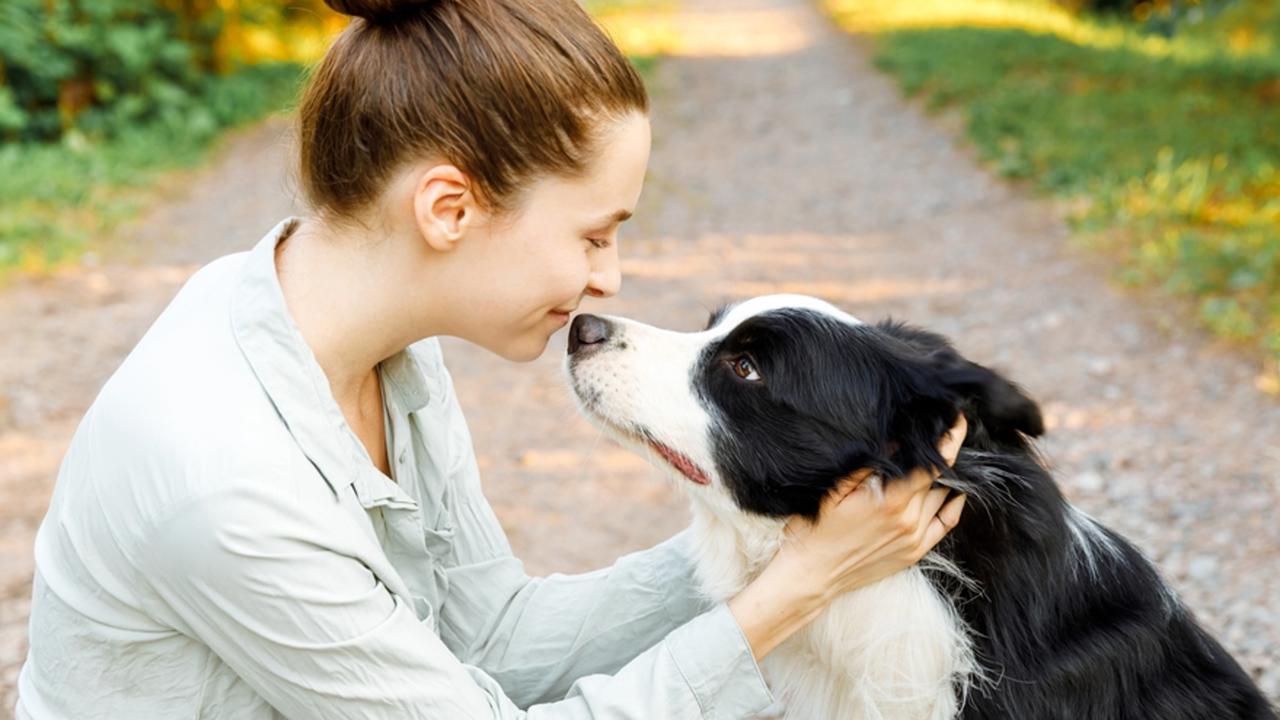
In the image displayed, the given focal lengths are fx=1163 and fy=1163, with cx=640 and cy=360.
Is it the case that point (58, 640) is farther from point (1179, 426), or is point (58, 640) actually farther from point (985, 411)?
point (1179, 426)

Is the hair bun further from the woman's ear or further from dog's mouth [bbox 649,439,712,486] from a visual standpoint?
dog's mouth [bbox 649,439,712,486]

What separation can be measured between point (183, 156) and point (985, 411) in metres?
7.36

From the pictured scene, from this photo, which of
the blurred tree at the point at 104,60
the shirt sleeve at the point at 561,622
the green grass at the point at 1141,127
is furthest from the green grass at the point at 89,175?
the green grass at the point at 1141,127

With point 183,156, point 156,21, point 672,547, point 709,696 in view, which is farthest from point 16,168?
point 709,696

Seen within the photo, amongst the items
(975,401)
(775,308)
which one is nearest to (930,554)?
(975,401)

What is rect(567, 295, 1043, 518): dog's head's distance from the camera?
77.5 inches

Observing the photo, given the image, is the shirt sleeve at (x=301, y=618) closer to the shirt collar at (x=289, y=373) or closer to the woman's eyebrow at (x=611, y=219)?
the shirt collar at (x=289, y=373)

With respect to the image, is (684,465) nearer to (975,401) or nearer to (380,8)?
(975,401)

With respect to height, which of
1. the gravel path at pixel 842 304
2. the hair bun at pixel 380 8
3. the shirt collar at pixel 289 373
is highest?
the hair bun at pixel 380 8

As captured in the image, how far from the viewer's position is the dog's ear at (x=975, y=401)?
1.80 m

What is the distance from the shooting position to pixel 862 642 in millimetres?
1997

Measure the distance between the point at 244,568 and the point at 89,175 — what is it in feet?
21.5

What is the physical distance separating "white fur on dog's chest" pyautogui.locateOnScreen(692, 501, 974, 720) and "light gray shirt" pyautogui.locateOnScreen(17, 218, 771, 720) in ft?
0.75

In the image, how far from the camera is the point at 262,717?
178 centimetres
